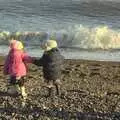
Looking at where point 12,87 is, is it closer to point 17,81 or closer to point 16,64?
point 17,81

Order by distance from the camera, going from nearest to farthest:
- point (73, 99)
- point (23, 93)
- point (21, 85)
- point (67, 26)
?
point (73, 99), point (23, 93), point (21, 85), point (67, 26)

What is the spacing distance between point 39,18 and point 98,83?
13.6 meters

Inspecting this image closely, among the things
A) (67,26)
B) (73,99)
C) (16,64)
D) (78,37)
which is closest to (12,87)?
(16,64)

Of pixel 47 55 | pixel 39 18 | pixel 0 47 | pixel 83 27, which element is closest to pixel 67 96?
pixel 47 55

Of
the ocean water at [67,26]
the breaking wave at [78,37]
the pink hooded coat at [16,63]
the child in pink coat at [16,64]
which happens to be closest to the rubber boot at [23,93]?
the child in pink coat at [16,64]

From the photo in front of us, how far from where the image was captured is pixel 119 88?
11.9m

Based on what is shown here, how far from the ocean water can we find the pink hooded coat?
518cm

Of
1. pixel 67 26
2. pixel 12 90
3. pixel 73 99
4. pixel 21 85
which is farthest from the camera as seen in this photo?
pixel 67 26

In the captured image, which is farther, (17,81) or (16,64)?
(17,81)

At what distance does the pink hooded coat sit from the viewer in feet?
35.4

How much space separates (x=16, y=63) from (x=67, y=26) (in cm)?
1155

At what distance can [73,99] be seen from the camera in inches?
421

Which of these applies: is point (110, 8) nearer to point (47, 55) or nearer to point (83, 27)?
point (83, 27)

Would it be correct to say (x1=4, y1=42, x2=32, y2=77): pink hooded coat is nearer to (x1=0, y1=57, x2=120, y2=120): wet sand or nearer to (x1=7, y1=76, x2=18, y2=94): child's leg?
(x1=7, y1=76, x2=18, y2=94): child's leg
